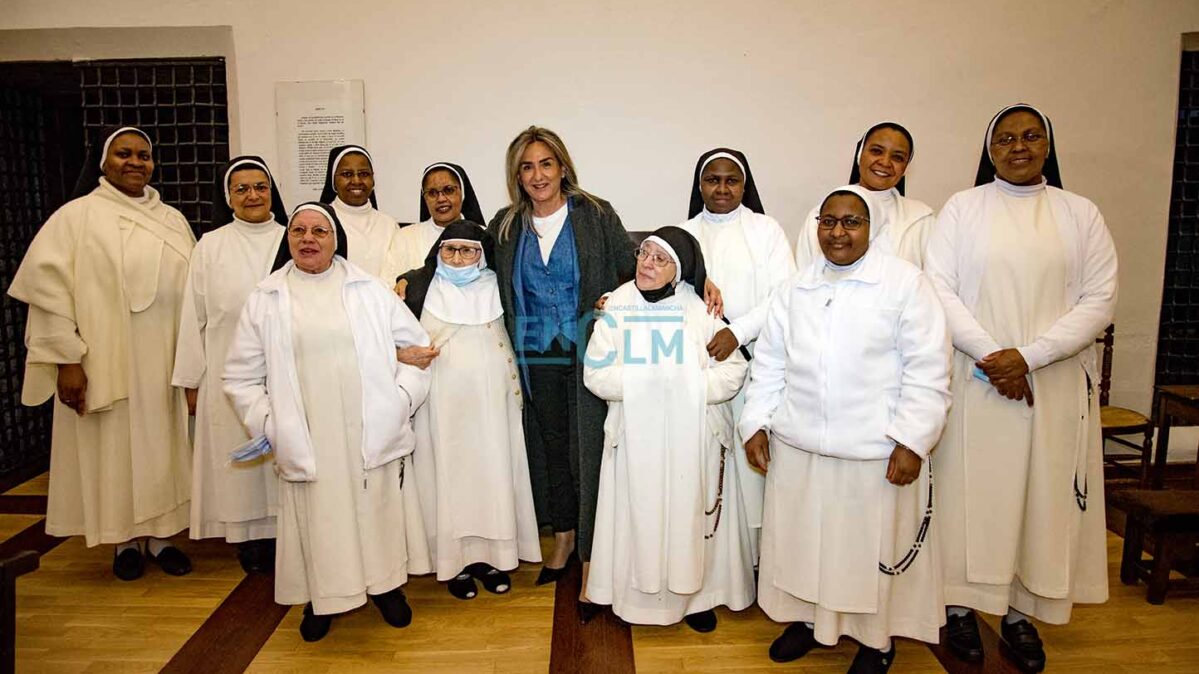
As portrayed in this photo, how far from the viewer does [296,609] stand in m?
3.34

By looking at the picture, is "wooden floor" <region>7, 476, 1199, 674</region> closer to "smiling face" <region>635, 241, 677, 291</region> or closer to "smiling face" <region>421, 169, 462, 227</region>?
"smiling face" <region>635, 241, 677, 291</region>

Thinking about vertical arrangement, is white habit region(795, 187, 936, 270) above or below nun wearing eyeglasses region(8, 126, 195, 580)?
above

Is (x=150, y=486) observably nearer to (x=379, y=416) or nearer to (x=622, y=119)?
(x=379, y=416)

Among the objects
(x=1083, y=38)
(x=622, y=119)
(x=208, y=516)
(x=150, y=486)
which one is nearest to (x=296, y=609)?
(x=208, y=516)

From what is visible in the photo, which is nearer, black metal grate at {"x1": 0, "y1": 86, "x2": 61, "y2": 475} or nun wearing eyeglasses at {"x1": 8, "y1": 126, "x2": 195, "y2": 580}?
nun wearing eyeglasses at {"x1": 8, "y1": 126, "x2": 195, "y2": 580}

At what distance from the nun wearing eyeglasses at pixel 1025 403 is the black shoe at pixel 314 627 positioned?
104 inches

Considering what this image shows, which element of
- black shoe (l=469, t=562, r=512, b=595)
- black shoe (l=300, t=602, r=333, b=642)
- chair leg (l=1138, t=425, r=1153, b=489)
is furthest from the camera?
chair leg (l=1138, t=425, r=1153, b=489)

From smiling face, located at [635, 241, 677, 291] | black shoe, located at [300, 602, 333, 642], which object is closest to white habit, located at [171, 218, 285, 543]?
black shoe, located at [300, 602, 333, 642]

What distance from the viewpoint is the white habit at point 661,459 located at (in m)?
2.87

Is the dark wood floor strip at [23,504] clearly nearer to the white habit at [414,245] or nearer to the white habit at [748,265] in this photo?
the white habit at [414,245]

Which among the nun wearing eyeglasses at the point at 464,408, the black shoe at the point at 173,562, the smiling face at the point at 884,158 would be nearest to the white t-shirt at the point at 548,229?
the nun wearing eyeglasses at the point at 464,408

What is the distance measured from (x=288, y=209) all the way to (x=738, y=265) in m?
3.47

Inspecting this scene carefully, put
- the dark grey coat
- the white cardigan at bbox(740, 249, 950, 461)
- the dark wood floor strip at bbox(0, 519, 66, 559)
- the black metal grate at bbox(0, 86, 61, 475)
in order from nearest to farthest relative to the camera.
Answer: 1. the white cardigan at bbox(740, 249, 950, 461)
2. the dark grey coat
3. the dark wood floor strip at bbox(0, 519, 66, 559)
4. the black metal grate at bbox(0, 86, 61, 475)

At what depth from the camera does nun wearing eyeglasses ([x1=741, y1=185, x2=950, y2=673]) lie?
2.50 metres
